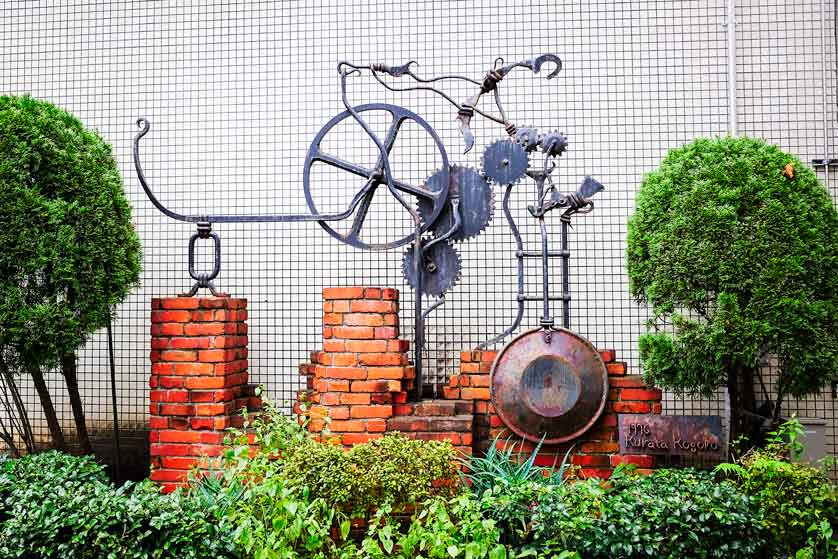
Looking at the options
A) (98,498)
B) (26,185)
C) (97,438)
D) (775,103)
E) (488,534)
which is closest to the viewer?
(488,534)

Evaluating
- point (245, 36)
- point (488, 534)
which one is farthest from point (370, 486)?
point (245, 36)

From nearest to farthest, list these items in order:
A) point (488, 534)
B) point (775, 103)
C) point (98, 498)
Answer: point (488, 534) → point (98, 498) → point (775, 103)

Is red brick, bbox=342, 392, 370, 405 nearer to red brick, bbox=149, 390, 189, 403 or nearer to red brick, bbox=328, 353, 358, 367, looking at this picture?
red brick, bbox=328, 353, 358, 367

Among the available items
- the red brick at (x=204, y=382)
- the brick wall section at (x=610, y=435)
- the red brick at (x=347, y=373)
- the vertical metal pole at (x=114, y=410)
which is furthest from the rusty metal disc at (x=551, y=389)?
the vertical metal pole at (x=114, y=410)

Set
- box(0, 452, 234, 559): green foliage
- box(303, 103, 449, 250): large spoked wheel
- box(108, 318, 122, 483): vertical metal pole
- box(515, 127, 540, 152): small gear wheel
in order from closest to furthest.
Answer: box(0, 452, 234, 559): green foliage < box(515, 127, 540, 152): small gear wheel < box(303, 103, 449, 250): large spoked wheel < box(108, 318, 122, 483): vertical metal pole

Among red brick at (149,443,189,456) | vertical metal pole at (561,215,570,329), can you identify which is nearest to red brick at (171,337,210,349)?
red brick at (149,443,189,456)

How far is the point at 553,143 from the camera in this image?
158 inches

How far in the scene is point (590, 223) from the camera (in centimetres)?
510

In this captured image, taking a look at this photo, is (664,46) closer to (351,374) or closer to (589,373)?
(589,373)

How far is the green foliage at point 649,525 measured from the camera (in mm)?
2889

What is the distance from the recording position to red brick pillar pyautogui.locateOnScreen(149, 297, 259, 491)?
397 cm

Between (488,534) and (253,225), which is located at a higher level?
(253,225)

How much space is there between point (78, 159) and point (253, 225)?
60.6 inches

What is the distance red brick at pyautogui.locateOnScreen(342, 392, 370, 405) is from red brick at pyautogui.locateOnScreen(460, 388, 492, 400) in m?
0.57
